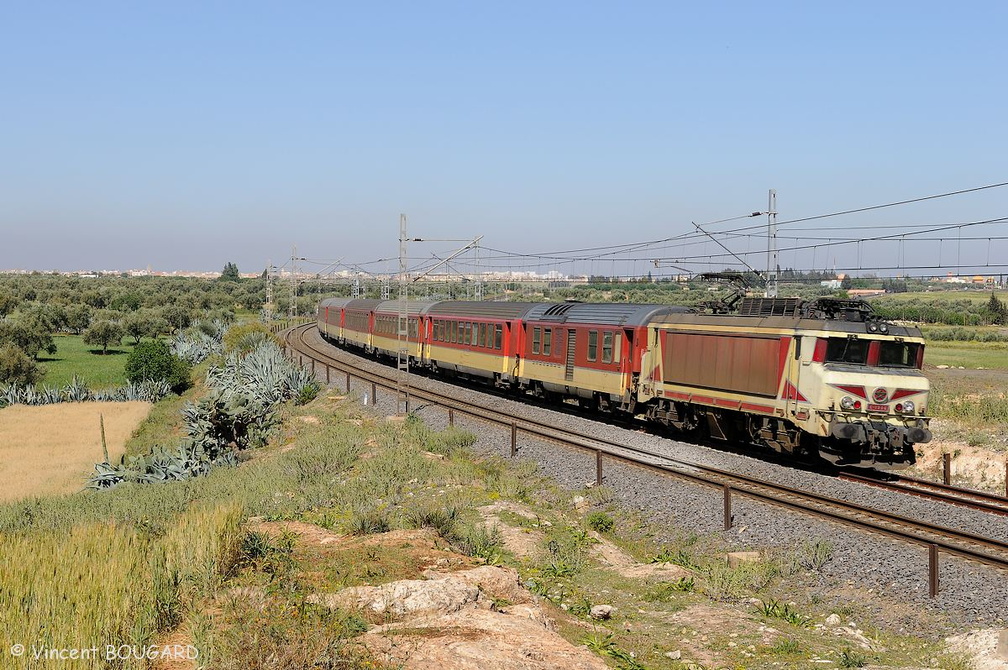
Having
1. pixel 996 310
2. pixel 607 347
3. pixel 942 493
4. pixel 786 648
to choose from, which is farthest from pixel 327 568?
pixel 996 310

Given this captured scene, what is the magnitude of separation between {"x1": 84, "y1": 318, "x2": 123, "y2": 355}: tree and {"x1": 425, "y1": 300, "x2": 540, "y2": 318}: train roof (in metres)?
49.0

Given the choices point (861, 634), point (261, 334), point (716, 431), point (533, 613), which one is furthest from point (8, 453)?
point (861, 634)

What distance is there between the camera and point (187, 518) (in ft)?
36.1

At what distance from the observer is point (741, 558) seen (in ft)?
40.7

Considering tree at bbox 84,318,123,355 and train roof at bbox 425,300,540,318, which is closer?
train roof at bbox 425,300,540,318

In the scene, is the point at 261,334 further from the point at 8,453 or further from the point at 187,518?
the point at 187,518

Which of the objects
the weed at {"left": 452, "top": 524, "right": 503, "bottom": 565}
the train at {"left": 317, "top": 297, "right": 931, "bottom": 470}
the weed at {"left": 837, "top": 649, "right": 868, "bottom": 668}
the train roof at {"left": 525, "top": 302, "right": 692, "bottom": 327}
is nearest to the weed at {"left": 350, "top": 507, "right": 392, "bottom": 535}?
the weed at {"left": 452, "top": 524, "right": 503, "bottom": 565}

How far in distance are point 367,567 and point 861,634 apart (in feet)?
19.3

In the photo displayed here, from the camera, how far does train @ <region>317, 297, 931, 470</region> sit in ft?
56.8

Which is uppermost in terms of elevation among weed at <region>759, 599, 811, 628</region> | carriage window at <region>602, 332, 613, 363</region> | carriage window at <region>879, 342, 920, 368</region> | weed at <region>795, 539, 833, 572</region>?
carriage window at <region>879, 342, 920, 368</region>

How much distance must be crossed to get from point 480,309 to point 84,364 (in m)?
47.0

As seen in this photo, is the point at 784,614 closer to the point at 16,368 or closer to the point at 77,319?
the point at 16,368

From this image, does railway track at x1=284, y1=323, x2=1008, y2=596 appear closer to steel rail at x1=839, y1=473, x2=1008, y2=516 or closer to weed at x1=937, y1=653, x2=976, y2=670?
steel rail at x1=839, y1=473, x2=1008, y2=516

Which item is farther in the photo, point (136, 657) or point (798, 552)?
point (798, 552)
